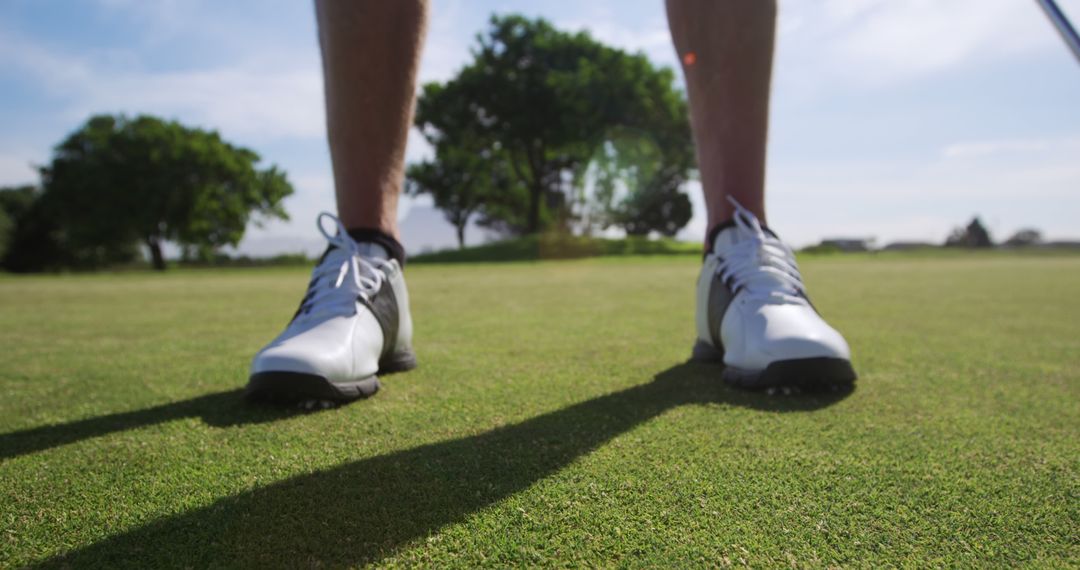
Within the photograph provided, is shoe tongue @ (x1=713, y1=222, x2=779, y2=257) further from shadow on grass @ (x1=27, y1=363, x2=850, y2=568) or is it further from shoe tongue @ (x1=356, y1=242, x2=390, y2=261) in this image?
shoe tongue @ (x1=356, y1=242, x2=390, y2=261)

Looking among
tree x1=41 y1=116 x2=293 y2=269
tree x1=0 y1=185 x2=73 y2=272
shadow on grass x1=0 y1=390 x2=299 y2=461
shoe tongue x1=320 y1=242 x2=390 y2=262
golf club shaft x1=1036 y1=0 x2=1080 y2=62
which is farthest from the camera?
tree x1=0 y1=185 x2=73 y2=272

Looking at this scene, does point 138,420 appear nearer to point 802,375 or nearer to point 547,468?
point 547,468

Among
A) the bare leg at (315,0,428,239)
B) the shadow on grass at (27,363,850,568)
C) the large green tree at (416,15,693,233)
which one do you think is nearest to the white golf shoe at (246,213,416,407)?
the bare leg at (315,0,428,239)

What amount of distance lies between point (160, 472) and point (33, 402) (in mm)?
716

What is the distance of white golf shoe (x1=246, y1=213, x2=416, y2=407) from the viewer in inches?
46.5

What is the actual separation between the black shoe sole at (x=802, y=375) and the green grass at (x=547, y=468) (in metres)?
0.05

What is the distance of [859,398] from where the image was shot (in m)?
1.26

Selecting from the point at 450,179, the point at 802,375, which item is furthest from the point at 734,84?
the point at 450,179

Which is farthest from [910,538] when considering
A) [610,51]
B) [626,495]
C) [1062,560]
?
[610,51]

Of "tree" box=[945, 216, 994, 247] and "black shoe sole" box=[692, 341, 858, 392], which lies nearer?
"black shoe sole" box=[692, 341, 858, 392]

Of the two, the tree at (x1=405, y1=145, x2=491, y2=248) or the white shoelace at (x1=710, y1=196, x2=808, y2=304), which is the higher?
the tree at (x1=405, y1=145, x2=491, y2=248)

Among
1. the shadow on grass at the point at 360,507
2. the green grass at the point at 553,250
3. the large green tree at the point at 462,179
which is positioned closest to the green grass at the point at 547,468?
the shadow on grass at the point at 360,507

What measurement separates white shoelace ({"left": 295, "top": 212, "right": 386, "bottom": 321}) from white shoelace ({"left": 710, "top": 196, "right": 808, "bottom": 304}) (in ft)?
2.95

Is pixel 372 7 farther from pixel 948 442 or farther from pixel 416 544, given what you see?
pixel 948 442
